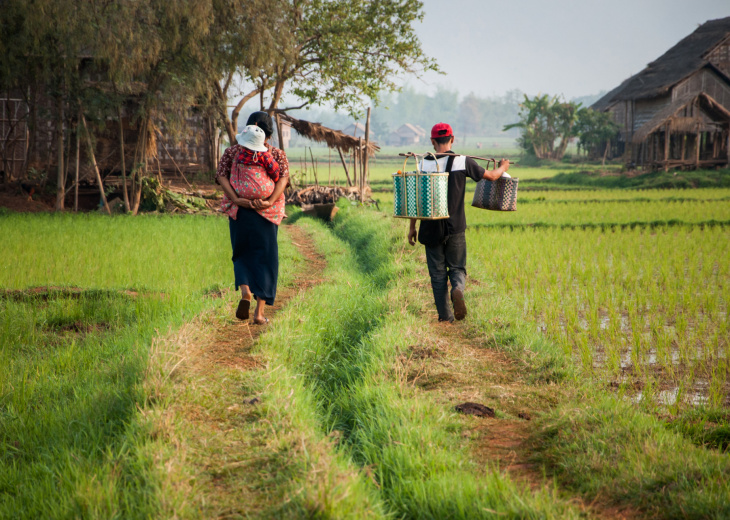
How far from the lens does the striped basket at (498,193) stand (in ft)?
17.1

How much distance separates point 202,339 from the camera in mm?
4113

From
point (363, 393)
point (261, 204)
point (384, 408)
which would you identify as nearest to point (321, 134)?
point (261, 204)

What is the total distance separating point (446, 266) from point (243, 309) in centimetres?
168

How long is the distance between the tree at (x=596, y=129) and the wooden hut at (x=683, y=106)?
63 centimetres

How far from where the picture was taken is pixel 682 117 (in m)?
25.4

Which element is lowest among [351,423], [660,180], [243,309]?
[351,423]

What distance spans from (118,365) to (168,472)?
1.54 meters

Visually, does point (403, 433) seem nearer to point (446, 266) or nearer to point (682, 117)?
point (446, 266)

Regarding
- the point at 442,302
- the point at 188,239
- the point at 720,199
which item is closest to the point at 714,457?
the point at 442,302

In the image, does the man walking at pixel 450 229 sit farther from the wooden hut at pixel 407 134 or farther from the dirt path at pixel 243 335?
the wooden hut at pixel 407 134

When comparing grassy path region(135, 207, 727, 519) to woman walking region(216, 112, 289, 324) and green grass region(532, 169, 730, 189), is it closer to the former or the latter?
woman walking region(216, 112, 289, 324)

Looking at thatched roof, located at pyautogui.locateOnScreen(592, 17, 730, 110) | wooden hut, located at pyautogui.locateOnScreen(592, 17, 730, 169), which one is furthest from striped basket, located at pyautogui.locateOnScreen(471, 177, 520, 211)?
thatched roof, located at pyautogui.locateOnScreen(592, 17, 730, 110)

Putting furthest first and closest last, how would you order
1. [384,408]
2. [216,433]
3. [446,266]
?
[446,266] < [384,408] < [216,433]

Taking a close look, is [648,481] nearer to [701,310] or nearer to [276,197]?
[276,197]
